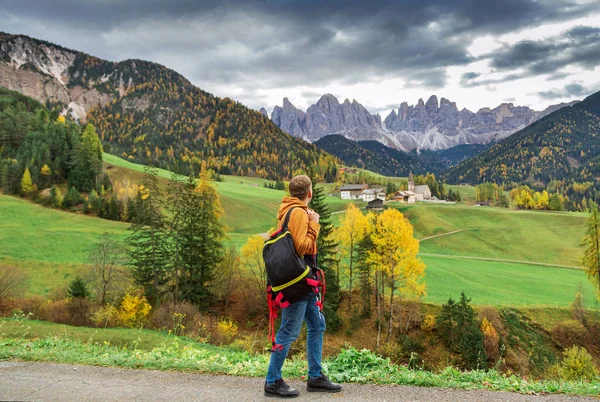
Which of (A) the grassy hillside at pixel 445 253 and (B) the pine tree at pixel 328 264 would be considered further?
(A) the grassy hillside at pixel 445 253

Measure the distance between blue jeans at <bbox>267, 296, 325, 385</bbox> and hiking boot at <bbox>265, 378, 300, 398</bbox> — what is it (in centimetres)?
9

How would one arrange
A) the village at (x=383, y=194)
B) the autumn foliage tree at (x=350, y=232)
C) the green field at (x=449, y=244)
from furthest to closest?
the village at (x=383, y=194) < the green field at (x=449, y=244) < the autumn foliage tree at (x=350, y=232)

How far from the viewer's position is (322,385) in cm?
662

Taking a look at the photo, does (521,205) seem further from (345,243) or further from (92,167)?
(92,167)

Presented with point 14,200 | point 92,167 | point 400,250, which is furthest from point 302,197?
point 92,167

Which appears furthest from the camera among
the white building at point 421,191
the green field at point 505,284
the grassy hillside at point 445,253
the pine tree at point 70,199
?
the white building at point 421,191

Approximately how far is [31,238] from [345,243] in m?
51.3

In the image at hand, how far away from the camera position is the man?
255 inches

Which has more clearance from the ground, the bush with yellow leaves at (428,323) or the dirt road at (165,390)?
the dirt road at (165,390)

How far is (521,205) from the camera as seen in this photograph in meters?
139

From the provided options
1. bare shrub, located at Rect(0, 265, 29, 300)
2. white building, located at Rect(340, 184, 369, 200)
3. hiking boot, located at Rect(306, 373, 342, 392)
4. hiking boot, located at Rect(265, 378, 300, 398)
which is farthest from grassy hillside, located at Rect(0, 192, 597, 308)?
white building, located at Rect(340, 184, 369, 200)

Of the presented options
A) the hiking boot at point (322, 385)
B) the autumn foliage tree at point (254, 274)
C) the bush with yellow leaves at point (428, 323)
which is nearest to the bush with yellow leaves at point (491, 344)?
the bush with yellow leaves at point (428, 323)

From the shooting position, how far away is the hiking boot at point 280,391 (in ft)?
20.8

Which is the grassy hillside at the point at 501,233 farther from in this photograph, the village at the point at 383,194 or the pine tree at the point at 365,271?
the pine tree at the point at 365,271
